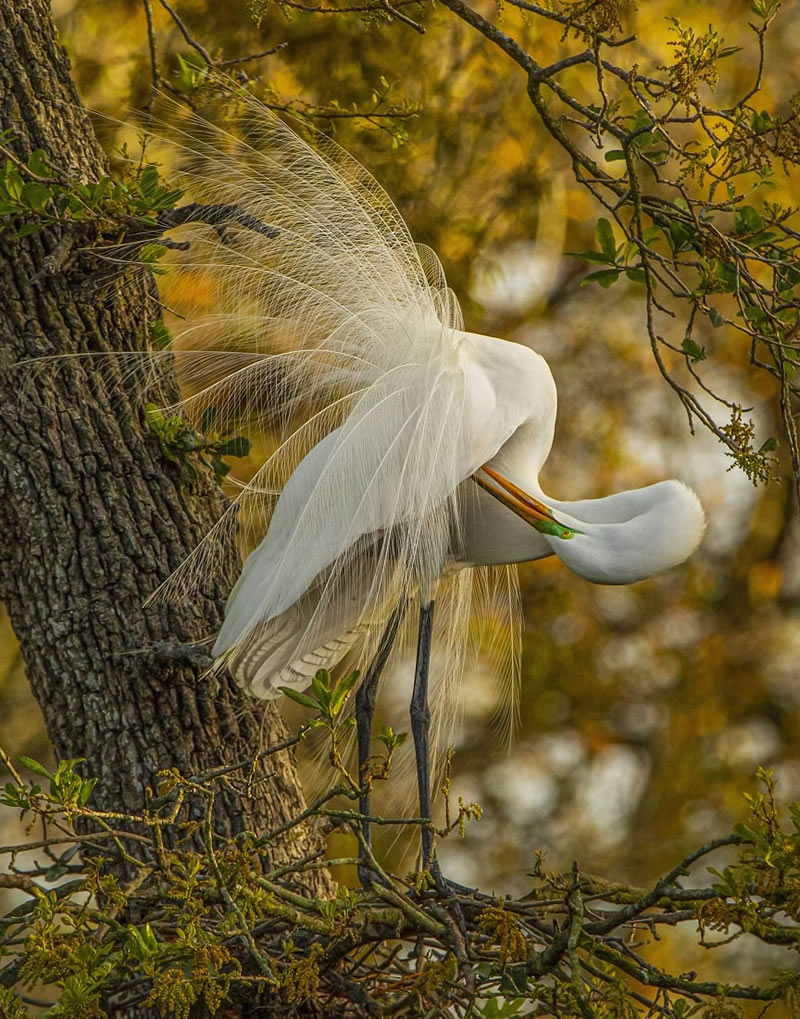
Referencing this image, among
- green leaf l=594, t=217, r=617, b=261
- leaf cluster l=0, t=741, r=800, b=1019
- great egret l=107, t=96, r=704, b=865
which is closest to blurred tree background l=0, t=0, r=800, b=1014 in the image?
great egret l=107, t=96, r=704, b=865

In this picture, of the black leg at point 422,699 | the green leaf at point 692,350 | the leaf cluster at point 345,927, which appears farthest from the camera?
the black leg at point 422,699

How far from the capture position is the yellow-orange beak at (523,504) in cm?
246

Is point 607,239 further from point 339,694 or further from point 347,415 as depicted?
point 339,694

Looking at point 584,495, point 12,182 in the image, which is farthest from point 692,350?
point 584,495

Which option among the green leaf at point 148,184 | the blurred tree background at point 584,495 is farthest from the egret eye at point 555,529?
the blurred tree background at point 584,495

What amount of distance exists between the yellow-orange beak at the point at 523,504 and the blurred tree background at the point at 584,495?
161 centimetres

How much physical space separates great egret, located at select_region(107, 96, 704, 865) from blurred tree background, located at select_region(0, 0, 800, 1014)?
1.42m

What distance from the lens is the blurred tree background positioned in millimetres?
4141

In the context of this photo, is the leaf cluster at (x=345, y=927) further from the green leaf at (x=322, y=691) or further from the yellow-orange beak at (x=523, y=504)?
the yellow-orange beak at (x=523, y=504)

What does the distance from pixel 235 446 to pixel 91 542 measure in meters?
0.34

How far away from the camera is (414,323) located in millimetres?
2516

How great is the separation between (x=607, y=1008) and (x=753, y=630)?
374 centimetres

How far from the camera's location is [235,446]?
2500 millimetres

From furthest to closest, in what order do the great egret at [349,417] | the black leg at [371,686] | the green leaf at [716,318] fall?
the black leg at [371,686] < the great egret at [349,417] < the green leaf at [716,318]
